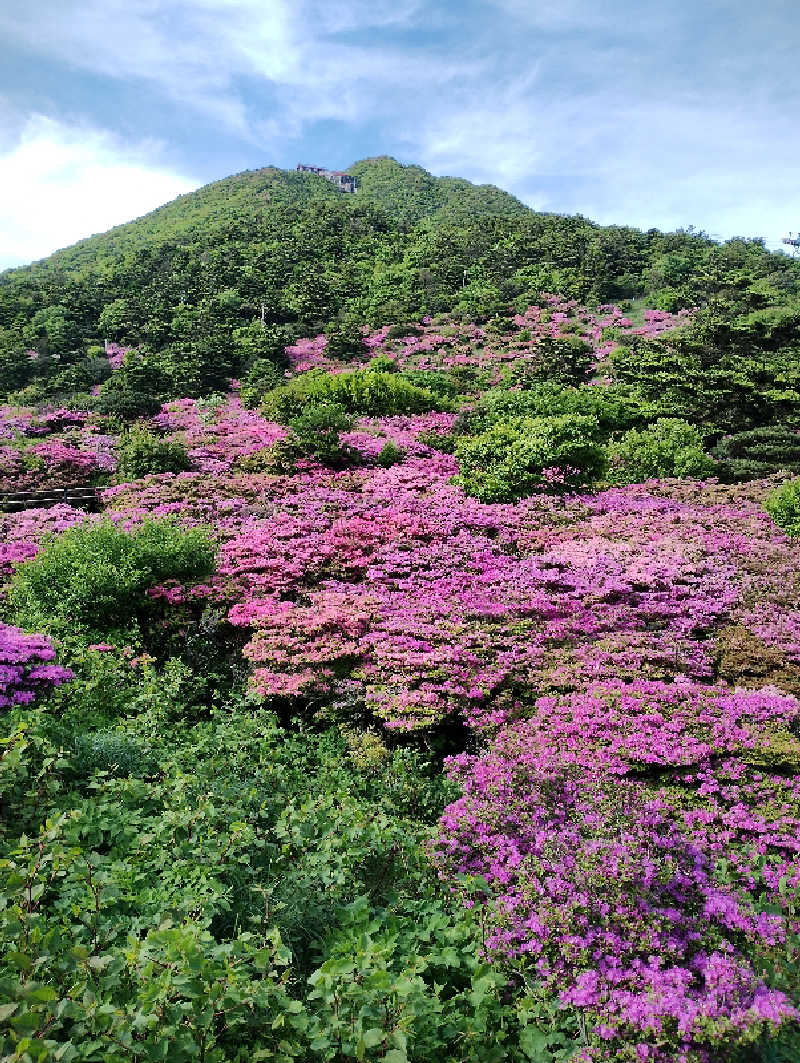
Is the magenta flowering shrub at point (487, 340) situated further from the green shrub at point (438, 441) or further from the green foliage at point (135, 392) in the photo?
the green shrub at point (438, 441)

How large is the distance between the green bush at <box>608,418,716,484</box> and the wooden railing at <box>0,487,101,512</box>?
36.3ft

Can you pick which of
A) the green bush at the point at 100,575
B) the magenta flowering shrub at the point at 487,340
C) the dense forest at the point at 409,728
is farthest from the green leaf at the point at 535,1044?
the magenta flowering shrub at the point at 487,340

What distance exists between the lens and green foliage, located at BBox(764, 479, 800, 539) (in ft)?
Result: 32.8

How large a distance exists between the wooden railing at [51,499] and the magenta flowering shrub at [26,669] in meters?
7.97

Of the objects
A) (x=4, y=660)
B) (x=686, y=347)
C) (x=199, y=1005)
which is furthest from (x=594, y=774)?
(x=686, y=347)

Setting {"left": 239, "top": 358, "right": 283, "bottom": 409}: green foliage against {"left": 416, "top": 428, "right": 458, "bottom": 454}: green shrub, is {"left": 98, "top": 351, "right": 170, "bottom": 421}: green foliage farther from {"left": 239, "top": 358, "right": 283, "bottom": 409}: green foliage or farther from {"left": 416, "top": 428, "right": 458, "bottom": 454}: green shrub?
{"left": 416, "top": 428, "right": 458, "bottom": 454}: green shrub

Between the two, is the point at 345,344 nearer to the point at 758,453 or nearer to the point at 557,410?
the point at 557,410

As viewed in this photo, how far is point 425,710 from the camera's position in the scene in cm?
623

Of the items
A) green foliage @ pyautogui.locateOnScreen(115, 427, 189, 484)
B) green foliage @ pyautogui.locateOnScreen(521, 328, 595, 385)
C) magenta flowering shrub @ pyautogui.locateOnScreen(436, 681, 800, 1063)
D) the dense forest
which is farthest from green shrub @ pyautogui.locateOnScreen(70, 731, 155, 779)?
green foliage @ pyautogui.locateOnScreen(521, 328, 595, 385)

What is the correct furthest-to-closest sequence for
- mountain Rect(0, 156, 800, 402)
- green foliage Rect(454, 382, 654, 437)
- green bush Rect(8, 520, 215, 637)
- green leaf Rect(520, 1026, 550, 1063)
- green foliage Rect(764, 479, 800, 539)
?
mountain Rect(0, 156, 800, 402) → green foliage Rect(454, 382, 654, 437) → green foliage Rect(764, 479, 800, 539) → green bush Rect(8, 520, 215, 637) → green leaf Rect(520, 1026, 550, 1063)

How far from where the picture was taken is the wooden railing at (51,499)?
12.8 metres

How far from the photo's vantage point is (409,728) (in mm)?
5988

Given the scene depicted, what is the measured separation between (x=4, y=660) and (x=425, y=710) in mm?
3843

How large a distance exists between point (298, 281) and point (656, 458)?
33224mm
